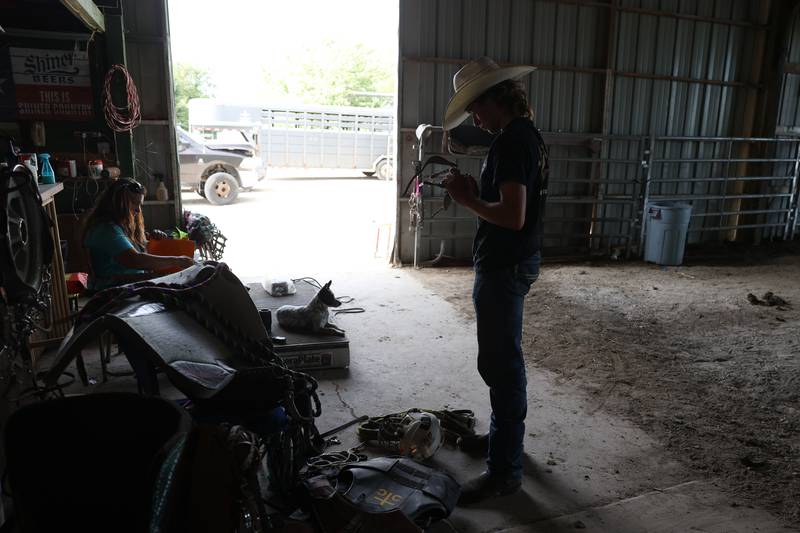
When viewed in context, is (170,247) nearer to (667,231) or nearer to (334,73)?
(667,231)

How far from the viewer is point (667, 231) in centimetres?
686

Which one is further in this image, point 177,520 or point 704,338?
point 704,338

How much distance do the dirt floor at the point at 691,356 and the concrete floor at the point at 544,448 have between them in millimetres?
130

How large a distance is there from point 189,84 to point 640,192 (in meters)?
24.7

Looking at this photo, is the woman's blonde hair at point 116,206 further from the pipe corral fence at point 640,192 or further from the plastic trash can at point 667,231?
the plastic trash can at point 667,231

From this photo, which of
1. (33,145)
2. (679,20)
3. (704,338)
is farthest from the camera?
(679,20)

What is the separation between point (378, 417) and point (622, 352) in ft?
6.95

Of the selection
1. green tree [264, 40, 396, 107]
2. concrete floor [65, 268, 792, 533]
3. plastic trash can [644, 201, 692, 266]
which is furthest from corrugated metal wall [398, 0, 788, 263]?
green tree [264, 40, 396, 107]

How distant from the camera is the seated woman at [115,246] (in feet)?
10.7

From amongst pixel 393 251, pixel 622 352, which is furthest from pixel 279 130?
pixel 622 352

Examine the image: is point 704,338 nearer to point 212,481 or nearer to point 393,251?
point 393,251

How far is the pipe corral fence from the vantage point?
274 inches

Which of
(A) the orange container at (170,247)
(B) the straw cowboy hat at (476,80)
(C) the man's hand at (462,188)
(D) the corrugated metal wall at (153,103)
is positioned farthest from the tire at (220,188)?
(C) the man's hand at (462,188)

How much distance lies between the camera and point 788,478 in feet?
8.04
